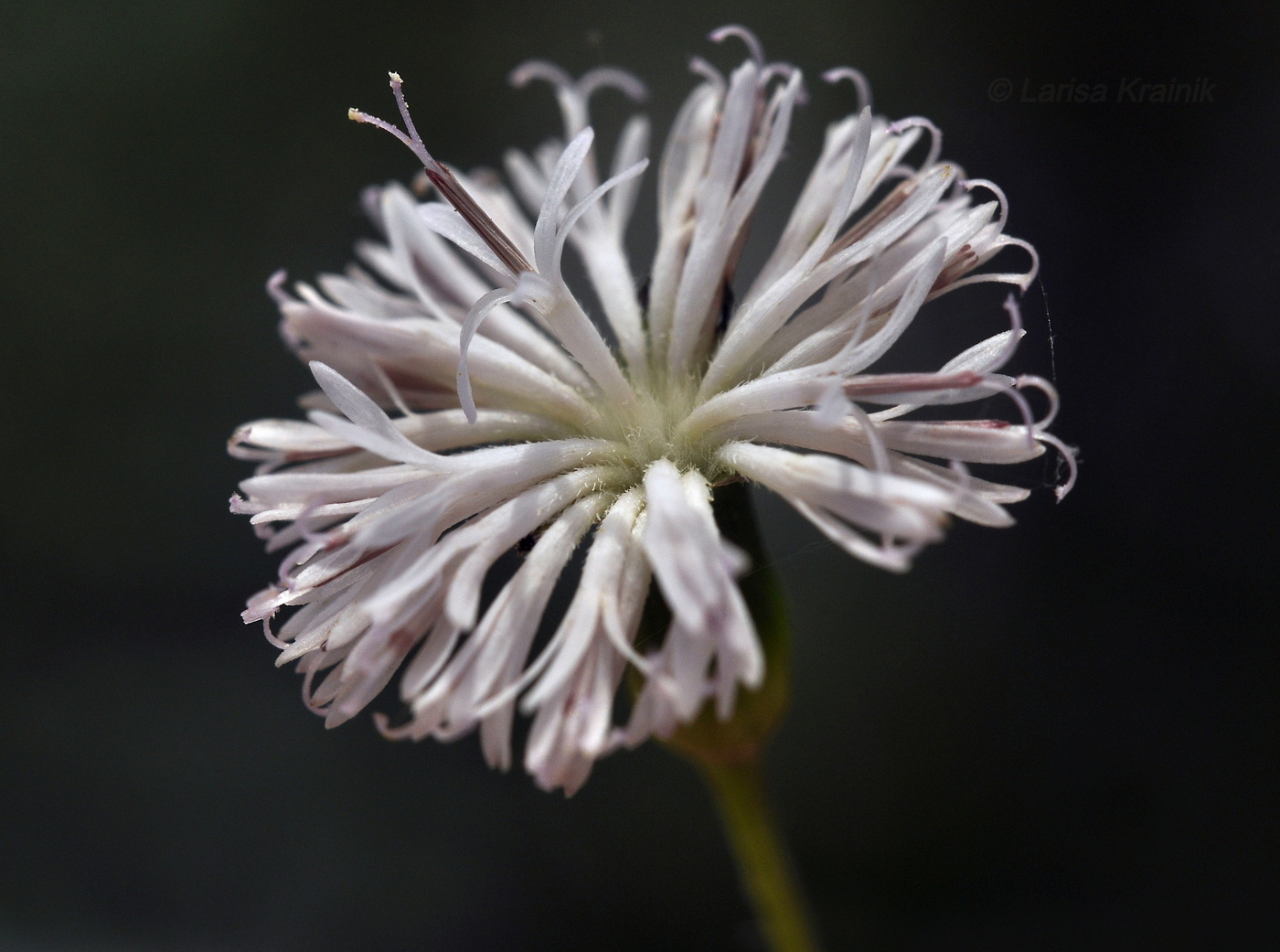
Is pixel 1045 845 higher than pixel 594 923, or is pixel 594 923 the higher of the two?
pixel 594 923

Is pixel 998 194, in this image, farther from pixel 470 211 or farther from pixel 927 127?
pixel 470 211

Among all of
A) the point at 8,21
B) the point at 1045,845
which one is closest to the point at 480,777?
the point at 1045,845

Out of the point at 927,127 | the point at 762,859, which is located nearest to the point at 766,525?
the point at 762,859

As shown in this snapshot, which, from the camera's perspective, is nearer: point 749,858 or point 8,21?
point 749,858

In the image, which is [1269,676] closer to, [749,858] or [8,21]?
[749,858]

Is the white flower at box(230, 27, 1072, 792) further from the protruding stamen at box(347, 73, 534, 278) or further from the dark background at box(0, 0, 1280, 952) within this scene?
the dark background at box(0, 0, 1280, 952)

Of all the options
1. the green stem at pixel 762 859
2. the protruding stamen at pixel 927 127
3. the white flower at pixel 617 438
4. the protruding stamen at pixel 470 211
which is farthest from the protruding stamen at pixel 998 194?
the green stem at pixel 762 859

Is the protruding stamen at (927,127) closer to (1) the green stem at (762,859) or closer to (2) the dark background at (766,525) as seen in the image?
(1) the green stem at (762,859)
